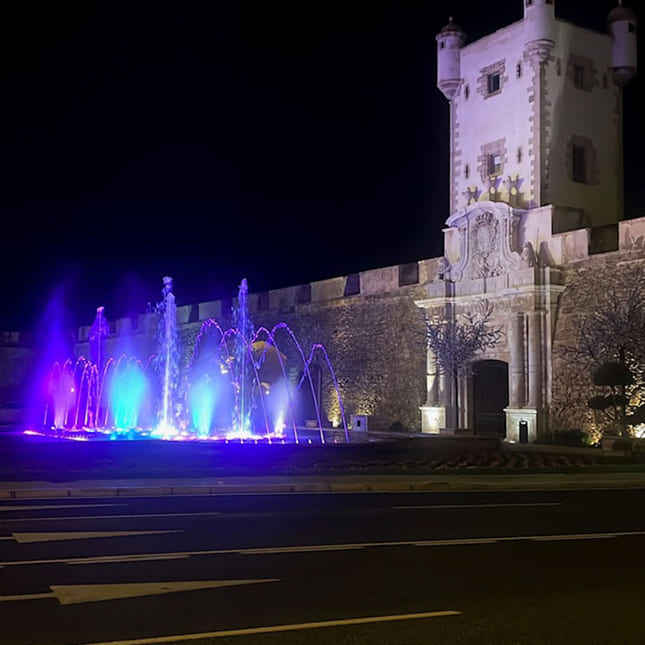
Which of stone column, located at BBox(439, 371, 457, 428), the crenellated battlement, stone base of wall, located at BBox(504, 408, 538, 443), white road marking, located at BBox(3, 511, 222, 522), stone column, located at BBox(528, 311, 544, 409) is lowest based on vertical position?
white road marking, located at BBox(3, 511, 222, 522)

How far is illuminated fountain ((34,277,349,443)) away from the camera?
38000 mm

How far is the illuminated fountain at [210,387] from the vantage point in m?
38.0

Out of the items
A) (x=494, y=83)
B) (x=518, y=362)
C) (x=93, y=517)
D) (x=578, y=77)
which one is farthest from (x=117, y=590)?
(x=494, y=83)

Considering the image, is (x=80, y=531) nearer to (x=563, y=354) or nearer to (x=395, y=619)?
(x=395, y=619)

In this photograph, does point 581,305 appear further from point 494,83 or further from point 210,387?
point 210,387

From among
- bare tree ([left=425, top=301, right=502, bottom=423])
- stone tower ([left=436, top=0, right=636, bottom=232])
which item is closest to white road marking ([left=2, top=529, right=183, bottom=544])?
bare tree ([left=425, top=301, right=502, bottom=423])

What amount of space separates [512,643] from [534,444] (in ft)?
69.6

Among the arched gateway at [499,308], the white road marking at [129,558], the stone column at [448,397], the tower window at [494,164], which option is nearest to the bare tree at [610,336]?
the arched gateway at [499,308]

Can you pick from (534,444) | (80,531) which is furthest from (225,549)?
(534,444)

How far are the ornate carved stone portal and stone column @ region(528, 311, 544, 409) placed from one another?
1.64m

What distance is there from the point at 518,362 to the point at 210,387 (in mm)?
18800

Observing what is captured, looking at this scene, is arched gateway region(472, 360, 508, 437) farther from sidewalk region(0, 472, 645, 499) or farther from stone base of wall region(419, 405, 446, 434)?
sidewalk region(0, 472, 645, 499)

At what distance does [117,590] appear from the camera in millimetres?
6715

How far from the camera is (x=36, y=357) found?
59469 mm
